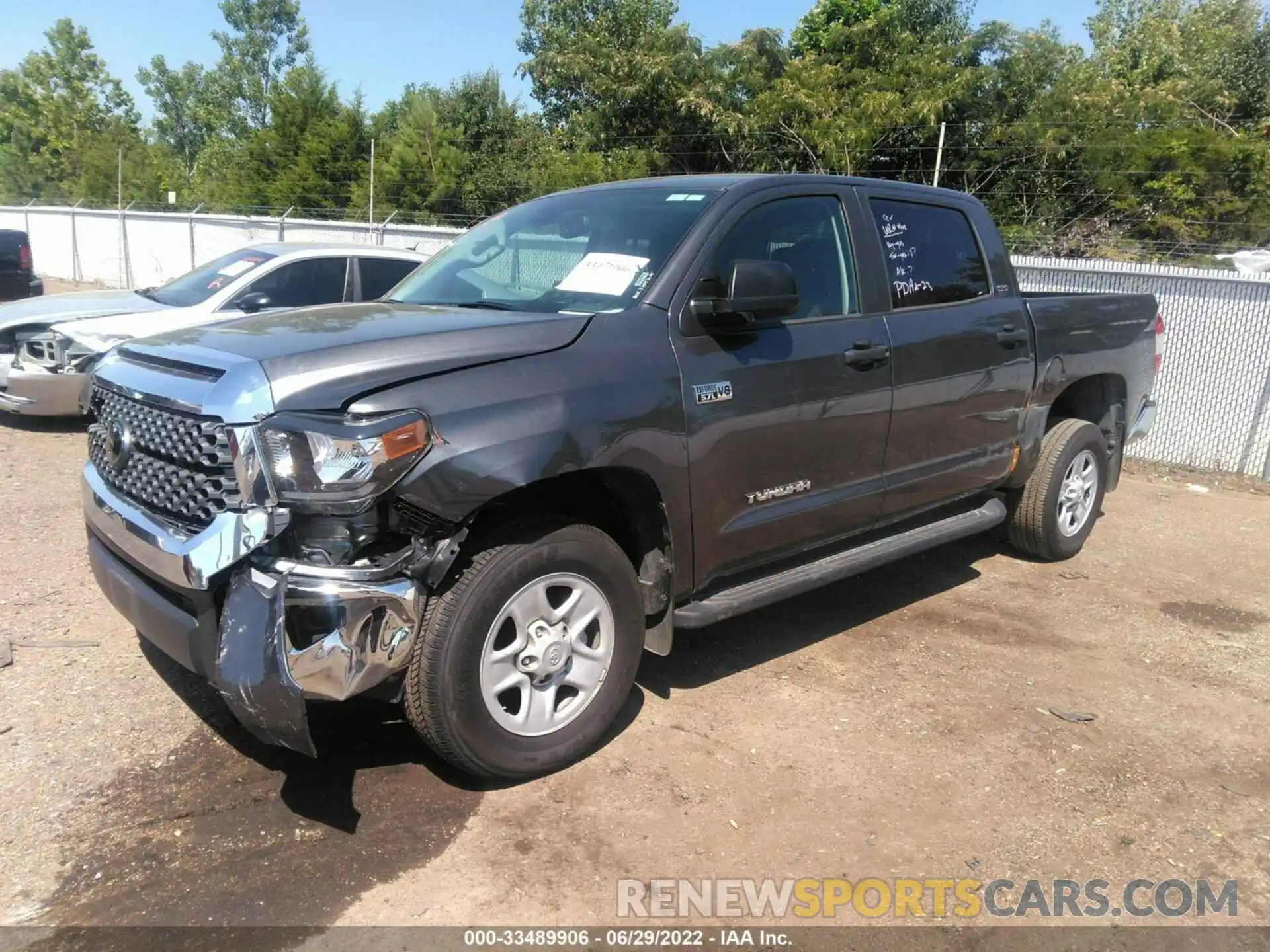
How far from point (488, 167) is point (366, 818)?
27199mm

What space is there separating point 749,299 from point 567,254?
2.81ft

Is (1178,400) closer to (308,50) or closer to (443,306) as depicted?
(443,306)

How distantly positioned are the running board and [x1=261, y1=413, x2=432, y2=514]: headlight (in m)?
1.33

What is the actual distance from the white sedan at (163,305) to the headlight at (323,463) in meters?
4.71

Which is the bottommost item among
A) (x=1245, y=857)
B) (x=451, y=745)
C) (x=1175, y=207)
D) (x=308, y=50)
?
(x=1245, y=857)

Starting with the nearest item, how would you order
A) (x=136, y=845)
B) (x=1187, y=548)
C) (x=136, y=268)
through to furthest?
(x=136, y=845), (x=1187, y=548), (x=136, y=268)

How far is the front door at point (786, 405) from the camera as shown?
3.58 m

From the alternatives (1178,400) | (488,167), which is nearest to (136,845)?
(1178,400)

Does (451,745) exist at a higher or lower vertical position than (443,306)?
lower

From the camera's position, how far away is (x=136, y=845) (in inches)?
115

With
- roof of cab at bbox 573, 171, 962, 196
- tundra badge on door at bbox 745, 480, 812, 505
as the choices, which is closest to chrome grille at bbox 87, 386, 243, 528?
tundra badge on door at bbox 745, 480, 812, 505

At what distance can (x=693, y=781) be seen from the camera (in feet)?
11.1

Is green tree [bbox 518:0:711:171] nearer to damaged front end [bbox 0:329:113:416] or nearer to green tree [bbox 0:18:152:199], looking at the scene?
damaged front end [bbox 0:329:113:416]

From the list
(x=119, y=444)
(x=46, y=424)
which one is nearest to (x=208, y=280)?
(x=46, y=424)
